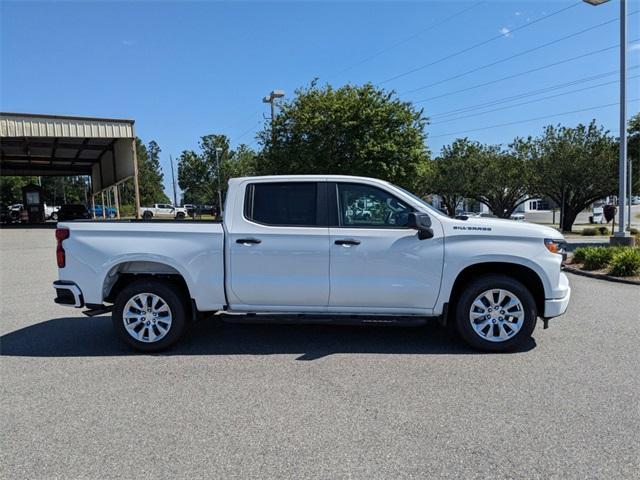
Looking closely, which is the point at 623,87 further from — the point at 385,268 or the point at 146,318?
the point at 146,318

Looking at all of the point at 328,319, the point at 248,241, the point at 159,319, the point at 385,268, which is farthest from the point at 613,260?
the point at 159,319

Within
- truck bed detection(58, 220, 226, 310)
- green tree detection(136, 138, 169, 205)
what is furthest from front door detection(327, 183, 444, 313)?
green tree detection(136, 138, 169, 205)

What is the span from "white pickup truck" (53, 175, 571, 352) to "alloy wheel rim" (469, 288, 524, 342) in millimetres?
11

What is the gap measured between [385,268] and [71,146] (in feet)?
94.2

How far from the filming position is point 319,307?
17.2 feet

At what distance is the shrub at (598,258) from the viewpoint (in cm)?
1103

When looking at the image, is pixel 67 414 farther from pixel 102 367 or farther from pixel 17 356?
pixel 17 356

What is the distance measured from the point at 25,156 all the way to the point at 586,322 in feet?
116

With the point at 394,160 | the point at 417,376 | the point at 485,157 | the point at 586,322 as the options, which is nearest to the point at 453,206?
the point at 485,157

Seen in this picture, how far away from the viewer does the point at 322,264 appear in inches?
203

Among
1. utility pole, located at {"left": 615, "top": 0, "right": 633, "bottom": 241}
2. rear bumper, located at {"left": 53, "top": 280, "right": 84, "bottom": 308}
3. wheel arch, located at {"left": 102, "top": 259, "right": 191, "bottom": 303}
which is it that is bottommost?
rear bumper, located at {"left": 53, "top": 280, "right": 84, "bottom": 308}

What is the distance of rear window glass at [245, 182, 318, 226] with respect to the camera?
532 centimetres

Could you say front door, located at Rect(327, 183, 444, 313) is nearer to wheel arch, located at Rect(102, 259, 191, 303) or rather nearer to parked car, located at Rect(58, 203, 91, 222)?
wheel arch, located at Rect(102, 259, 191, 303)

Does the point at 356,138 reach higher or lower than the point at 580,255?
higher
